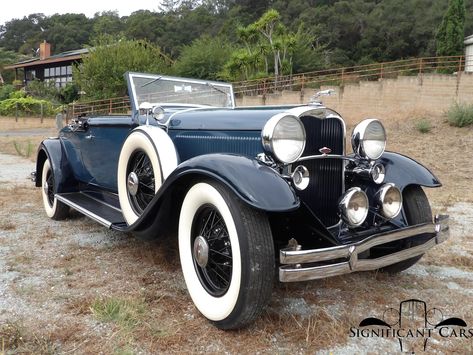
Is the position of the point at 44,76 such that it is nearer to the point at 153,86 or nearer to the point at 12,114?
the point at 12,114

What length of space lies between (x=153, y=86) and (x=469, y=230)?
3.53 m

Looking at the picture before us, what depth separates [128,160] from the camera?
343cm

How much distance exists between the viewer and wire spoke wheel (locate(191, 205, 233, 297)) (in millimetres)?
2404

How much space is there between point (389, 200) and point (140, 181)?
187 cm

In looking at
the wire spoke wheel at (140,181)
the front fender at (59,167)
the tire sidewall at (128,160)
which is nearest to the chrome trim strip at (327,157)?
the tire sidewall at (128,160)

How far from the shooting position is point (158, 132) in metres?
3.21

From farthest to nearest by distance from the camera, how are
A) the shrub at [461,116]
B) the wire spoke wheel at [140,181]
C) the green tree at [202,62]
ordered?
the green tree at [202,62] → the shrub at [461,116] → the wire spoke wheel at [140,181]

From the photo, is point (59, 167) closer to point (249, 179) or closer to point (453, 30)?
point (249, 179)

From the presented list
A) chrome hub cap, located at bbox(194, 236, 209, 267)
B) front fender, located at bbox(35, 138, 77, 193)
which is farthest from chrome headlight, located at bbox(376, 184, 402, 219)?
front fender, located at bbox(35, 138, 77, 193)

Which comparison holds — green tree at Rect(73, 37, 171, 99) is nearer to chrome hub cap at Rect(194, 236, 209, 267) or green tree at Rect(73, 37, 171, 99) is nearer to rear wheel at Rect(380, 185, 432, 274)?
rear wheel at Rect(380, 185, 432, 274)

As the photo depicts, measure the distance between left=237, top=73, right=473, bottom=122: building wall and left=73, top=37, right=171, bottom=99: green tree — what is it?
1489 centimetres

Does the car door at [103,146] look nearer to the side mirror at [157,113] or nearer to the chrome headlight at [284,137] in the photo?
the side mirror at [157,113]

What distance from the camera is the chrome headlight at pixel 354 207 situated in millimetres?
2562

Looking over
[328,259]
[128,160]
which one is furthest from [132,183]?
[328,259]
